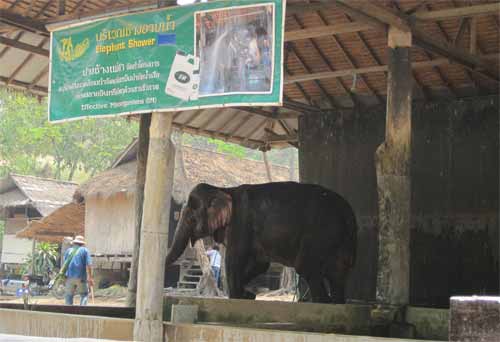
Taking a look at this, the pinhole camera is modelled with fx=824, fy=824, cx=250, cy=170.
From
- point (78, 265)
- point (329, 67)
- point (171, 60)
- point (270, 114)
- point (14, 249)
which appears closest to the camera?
point (171, 60)

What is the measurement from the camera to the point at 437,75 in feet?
42.9

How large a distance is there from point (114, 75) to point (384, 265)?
11.8ft

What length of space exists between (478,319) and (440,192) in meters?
9.88

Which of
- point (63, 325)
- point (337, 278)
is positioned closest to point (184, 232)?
point (337, 278)

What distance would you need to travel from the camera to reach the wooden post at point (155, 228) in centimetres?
796

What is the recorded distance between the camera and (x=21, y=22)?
10.6 m

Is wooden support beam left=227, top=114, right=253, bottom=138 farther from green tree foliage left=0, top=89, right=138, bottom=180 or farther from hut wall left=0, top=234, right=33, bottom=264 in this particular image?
green tree foliage left=0, top=89, right=138, bottom=180

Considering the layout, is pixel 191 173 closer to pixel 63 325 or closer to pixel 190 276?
pixel 190 276

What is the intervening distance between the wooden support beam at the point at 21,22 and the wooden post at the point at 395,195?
4.69 meters

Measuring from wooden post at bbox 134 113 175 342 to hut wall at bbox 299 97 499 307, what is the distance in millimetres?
6370

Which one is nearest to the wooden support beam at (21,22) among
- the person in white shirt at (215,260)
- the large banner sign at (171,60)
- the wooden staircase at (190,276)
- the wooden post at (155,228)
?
the large banner sign at (171,60)

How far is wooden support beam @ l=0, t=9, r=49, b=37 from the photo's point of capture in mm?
10523

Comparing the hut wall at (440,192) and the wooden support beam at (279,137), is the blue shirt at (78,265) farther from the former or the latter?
the hut wall at (440,192)

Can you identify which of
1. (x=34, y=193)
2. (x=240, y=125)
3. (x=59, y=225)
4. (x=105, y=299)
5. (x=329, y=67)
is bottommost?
(x=105, y=299)
